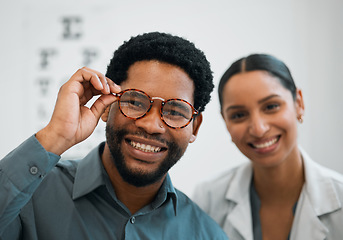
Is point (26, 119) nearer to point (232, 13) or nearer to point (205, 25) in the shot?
point (205, 25)

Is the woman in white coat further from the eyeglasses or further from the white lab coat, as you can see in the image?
the eyeglasses

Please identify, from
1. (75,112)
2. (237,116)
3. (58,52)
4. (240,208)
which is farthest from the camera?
(58,52)

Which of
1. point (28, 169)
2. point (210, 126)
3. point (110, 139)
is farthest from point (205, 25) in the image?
point (28, 169)

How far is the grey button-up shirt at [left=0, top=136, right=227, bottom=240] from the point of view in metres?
1.01

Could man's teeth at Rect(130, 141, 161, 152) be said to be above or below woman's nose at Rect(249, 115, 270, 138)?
below

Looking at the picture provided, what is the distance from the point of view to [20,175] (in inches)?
39.5

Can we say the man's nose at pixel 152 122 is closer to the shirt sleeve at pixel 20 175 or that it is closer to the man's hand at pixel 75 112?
the man's hand at pixel 75 112

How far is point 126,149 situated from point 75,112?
275 millimetres

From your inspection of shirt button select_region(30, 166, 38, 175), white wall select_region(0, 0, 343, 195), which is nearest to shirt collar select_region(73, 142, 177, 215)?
shirt button select_region(30, 166, 38, 175)

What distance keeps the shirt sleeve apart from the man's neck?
0.39 m

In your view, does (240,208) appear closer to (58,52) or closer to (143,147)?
(143,147)

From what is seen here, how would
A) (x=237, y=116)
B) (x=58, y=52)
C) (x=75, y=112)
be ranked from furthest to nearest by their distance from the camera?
(x=58, y=52) → (x=237, y=116) → (x=75, y=112)

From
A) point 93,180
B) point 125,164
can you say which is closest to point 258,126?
point 125,164

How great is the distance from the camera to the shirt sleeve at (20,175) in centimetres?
98
